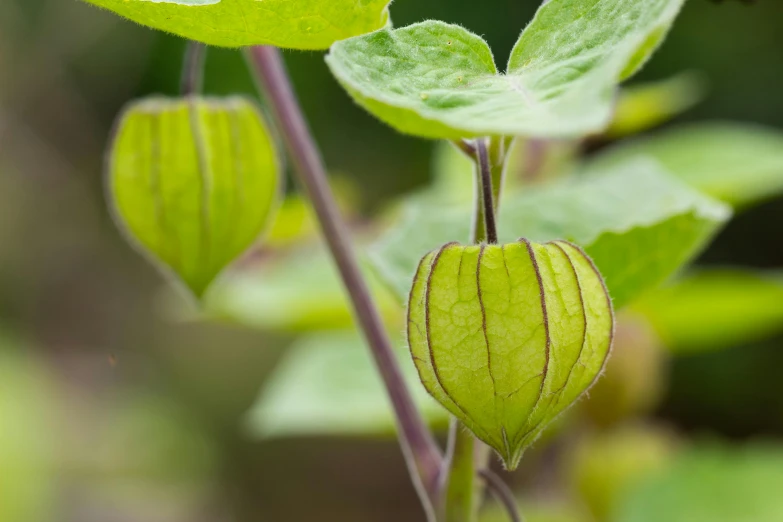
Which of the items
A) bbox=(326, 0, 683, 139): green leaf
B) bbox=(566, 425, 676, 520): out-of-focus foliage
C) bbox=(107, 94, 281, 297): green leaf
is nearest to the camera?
bbox=(326, 0, 683, 139): green leaf

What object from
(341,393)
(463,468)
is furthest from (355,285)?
(341,393)

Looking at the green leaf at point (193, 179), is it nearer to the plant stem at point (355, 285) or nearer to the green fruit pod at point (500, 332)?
the plant stem at point (355, 285)

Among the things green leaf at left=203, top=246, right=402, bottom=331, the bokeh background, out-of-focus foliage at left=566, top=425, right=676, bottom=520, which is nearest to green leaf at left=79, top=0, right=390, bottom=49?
green leaf at left=203, top=246, right=402, bottom=331

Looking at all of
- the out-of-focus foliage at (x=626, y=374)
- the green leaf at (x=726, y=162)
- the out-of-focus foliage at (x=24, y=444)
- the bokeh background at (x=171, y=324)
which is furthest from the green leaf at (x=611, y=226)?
the out-of-focus foliage at (x=24, y=444)

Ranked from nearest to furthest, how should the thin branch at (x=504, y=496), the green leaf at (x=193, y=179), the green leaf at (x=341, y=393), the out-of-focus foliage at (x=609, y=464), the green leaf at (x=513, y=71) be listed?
the green leaf at (x=513, y=71)
the thin branch at (x=504, y=496)
the green leaf at (x=193, y=179)
the green leaf at (x=341, y=393)
the out-of-focus foliage at (x=609, y=464)

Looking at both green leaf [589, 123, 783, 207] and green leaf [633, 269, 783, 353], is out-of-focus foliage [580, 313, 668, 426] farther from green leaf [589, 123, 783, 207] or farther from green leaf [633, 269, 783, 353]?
green leaf [589, 123, 783, 207]

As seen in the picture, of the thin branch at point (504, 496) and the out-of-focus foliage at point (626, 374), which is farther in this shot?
the out-of-focus foliage at point (626, 374)
